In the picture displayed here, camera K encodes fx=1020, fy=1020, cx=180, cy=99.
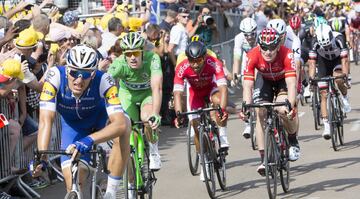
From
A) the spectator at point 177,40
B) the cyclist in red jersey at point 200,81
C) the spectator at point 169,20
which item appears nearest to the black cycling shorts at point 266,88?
the cyclist in red jersey at point 200,81

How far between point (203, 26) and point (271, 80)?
9.01 metres

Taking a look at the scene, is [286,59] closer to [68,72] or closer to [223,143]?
[223,143]

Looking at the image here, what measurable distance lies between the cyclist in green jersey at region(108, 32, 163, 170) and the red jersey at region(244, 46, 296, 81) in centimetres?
128

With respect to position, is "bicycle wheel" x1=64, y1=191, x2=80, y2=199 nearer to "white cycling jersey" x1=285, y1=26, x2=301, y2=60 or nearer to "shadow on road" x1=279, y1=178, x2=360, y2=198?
"shadow on road" x1=279, y1=178, x2=360, y2=198

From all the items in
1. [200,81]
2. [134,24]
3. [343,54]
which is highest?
[134,24]

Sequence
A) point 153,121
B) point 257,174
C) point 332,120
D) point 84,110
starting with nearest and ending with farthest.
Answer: point 84,110, point 153,121, point 257,174, point 332,120

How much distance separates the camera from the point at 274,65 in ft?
40.3

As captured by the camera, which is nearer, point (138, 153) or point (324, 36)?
point (138, 153)

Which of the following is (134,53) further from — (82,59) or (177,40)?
(177,40)

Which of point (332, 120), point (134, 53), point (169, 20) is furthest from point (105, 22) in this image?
point (134, 53)

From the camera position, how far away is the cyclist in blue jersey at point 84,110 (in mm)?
8383

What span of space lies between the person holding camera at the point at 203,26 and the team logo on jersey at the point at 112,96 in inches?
467

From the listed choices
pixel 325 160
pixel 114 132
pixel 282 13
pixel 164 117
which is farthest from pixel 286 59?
pixel 282 13

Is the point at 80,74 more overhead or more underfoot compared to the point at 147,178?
more overhead
